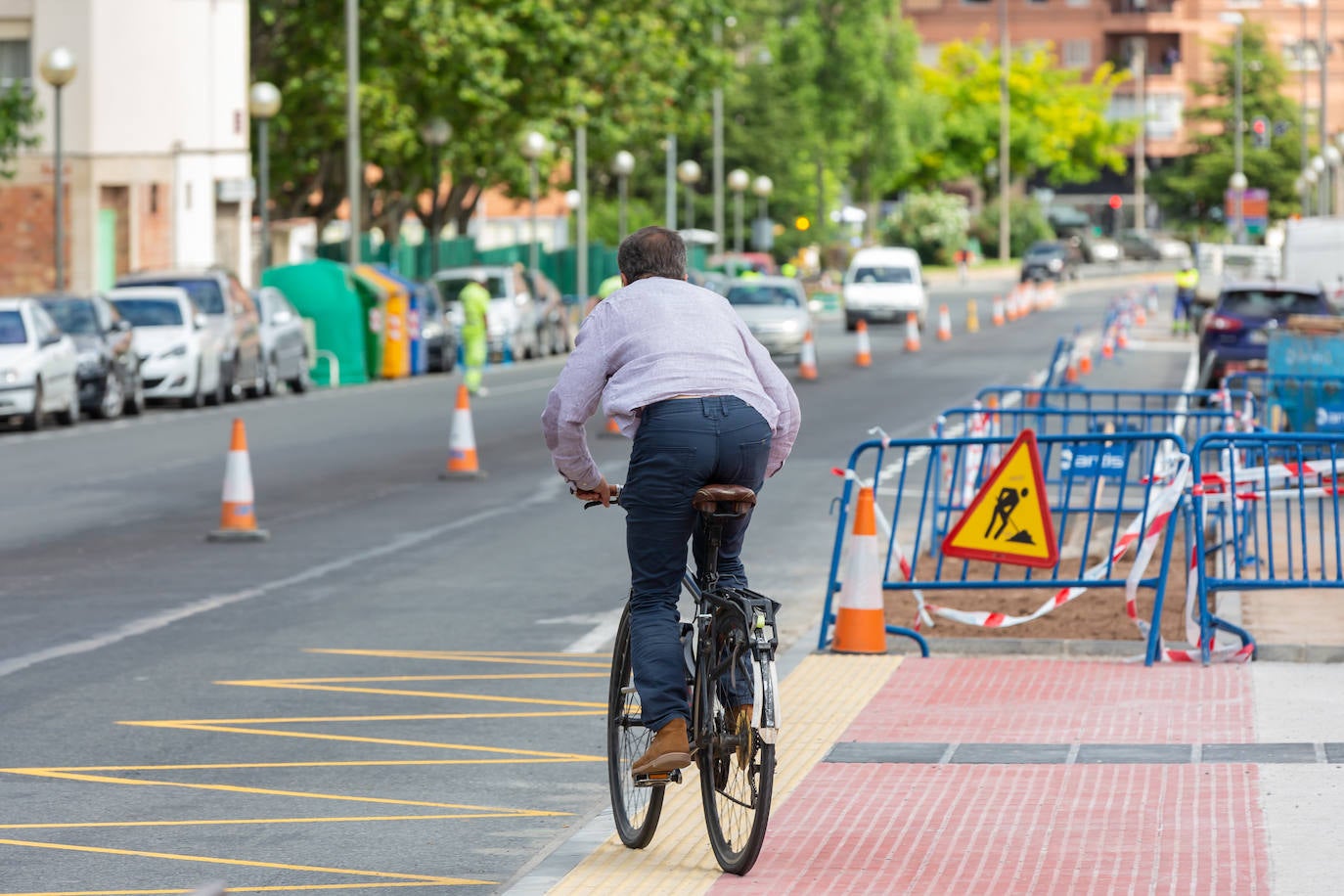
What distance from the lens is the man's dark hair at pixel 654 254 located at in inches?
285

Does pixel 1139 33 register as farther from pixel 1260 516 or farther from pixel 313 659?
pixel 313 659

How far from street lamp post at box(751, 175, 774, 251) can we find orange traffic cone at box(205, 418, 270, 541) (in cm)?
6302

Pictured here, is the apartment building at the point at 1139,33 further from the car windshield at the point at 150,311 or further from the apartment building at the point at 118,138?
the car windshield at the point at 150,311

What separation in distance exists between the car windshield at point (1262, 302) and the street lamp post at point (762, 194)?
44809mm

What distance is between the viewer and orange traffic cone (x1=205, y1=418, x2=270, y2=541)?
1661 cm

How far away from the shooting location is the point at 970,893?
667 cm

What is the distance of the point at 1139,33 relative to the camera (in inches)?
5571

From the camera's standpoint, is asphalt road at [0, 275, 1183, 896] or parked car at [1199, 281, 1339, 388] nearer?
asphalt road at [0, 275, 1183, 896]

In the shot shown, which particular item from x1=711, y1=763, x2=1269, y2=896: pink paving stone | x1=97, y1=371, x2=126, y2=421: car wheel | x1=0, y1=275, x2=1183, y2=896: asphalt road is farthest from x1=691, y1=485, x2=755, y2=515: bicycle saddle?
x1=97, y1=371, x2=126, y2=421: car wheel

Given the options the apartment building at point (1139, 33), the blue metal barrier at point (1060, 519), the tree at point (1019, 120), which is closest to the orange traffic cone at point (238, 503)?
the blue metal barrier at point (1060, 519)

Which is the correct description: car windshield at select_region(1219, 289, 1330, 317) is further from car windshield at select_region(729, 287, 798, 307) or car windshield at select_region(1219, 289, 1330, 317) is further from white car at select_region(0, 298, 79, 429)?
white car at select_region(0, 298, 79, 429)

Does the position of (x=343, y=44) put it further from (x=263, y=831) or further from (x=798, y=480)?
(x=263, y=831)

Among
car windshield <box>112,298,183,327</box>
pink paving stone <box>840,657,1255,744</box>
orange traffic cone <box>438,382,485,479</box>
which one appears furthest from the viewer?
car windshield <box>112,298,183,327</box>

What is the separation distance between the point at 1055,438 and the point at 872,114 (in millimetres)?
89002
